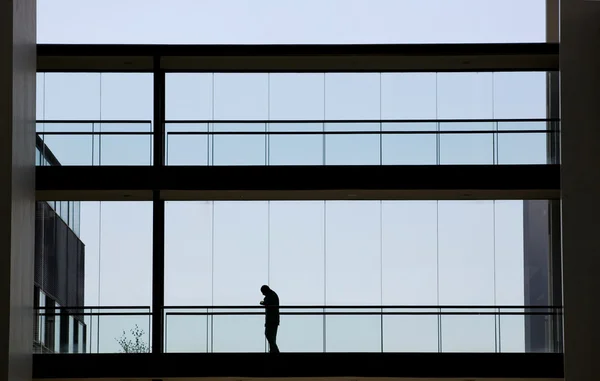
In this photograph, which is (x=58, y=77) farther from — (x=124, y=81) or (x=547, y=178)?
(x=547, y=178)

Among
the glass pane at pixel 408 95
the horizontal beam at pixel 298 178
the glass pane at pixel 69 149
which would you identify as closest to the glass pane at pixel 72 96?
the glass pane at pixel 69 149

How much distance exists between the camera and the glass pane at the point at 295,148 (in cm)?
2920

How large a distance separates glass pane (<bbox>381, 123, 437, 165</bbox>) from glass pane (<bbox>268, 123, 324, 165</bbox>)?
4.96ft

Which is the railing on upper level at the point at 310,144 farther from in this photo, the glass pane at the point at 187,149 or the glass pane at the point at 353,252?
the glass pane at the point at 353,252

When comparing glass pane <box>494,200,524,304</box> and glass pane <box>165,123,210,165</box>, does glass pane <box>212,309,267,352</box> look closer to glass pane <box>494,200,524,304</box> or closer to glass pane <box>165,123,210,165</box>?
glass pane <box>165,123,210,165</box>

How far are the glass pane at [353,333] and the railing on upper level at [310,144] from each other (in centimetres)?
383

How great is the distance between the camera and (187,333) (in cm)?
2739

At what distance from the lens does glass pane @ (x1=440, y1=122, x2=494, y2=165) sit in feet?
95.8

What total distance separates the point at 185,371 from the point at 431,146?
7.50 m

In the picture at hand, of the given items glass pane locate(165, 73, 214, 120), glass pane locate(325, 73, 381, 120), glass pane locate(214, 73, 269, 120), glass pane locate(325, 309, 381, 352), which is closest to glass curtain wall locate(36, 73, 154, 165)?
glass pane locate(165, 73, 214, 120)

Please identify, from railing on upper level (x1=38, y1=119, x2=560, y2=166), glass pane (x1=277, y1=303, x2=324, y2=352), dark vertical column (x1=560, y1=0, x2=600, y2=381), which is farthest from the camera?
railing on upper level (x1=38, y1=119, x2=560, y2=166)

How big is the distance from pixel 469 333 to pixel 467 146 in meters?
4.42

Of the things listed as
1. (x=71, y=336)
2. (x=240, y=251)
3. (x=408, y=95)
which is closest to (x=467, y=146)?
(x=408, y=95)

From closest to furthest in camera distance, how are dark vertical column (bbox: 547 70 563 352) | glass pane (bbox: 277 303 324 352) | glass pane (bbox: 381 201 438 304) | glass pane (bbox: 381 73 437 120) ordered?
glass pane (bbox: 277 303 324 352)
dark vertical column (bbox: 547 70 563 352)
glass pane (bbox: 381 201 438 304)
glass pane (bbox: 381 73 437 120)
